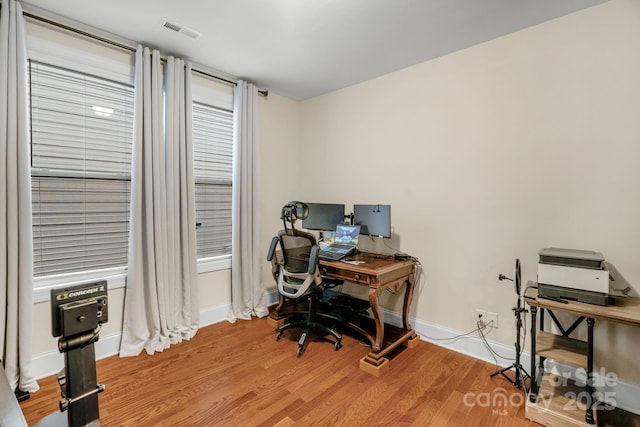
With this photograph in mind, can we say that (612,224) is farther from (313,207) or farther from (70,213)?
(70,213)

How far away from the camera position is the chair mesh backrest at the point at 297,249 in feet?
8.46

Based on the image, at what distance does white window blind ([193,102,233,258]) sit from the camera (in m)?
3.17

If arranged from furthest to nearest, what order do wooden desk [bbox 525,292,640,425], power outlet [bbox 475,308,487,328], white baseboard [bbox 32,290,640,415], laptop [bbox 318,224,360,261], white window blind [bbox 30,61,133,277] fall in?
laptop [bbox 318,224,360,261]
power outlet [bbox 475,308,487,328]
white window blind [bbox 30,61,133,277]
white baseboard [bbox 32,290,640,415]
wooden desk [bbox 525,292,640,425]

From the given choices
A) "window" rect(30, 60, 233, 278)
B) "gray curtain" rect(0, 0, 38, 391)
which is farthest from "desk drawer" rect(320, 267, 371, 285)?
"gray curtain" rect(0, 0, 38, 391)

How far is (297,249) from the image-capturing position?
2.64 metres

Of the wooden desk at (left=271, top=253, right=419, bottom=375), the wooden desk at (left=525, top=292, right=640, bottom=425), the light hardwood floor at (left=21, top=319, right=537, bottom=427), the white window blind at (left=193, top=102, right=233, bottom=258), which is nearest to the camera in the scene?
the wooden desk at (left=525, top=292, right=640, bottom=425)

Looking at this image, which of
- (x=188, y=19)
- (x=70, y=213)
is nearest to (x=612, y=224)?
(x=188, y=19)

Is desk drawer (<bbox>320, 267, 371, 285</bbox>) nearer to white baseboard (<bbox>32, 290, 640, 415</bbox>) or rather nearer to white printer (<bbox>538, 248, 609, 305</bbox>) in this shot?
white baseboard (<bbox>32, 290, 640, 415</bbox>)

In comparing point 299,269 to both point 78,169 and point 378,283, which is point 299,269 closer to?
point 378,283

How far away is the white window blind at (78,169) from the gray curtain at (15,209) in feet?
0.69

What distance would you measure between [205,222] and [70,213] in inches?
44.7

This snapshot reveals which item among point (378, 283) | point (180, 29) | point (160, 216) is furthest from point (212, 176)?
point (378, 283)

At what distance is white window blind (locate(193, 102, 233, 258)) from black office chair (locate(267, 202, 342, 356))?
0.82 metres

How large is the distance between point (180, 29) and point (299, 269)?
2133 millimetres
